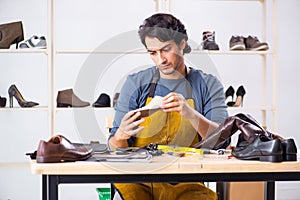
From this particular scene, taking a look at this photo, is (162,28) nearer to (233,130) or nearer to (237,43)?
(233,130)

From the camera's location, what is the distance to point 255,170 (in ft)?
5.46

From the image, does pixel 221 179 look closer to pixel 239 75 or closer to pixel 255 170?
pixel 255 170

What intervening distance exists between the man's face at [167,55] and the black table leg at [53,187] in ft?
3.02

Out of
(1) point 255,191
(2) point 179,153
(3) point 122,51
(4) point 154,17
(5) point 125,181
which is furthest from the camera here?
(3) point 122,51

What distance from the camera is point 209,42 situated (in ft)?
13.1

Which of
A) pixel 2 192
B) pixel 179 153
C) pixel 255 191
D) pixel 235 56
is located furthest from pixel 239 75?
pixel 179 153

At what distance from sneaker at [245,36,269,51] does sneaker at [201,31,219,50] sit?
0.78 feet

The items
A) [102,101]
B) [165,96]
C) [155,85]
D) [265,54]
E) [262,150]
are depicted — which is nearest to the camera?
[262,150]

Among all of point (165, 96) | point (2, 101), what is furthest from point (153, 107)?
point (2, 101)

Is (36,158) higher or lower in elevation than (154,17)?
lower

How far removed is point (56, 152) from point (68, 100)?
225cm

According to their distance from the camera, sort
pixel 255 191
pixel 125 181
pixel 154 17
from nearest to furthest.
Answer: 1. pixel 125 181
2. pixel 154 17
3. pixel 255 191

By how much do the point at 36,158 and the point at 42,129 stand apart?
2594 mm

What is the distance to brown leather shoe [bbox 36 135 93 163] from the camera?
1.67m
